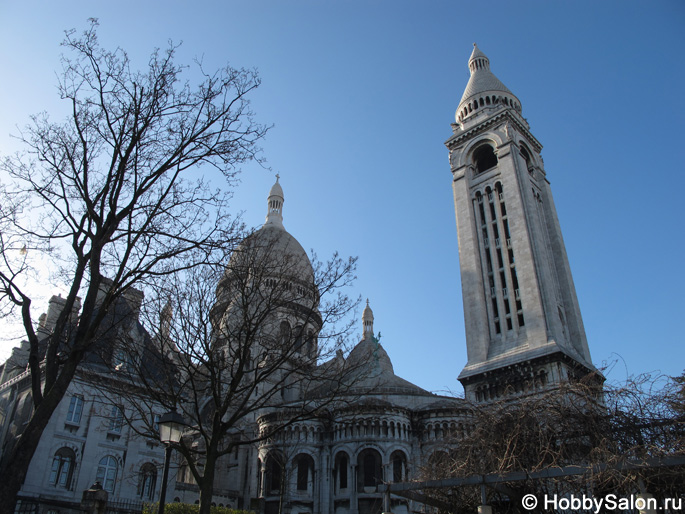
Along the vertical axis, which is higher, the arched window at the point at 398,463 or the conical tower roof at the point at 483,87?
the conical tower roof at the point at 483,87

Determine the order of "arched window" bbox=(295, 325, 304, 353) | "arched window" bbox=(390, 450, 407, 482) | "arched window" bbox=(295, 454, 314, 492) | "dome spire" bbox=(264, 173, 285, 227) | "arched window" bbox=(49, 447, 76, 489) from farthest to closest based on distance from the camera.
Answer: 1. "dome spire" bbox=(264, 173, 285, 227)
2. "arched window" bbox=(295, 454, 314, 492)
3. "arched window" bbox=(390, 450, 407, 482)
4. "arched window" bbox=(49, 447, 76, 489)
5. "arched window" bbox=(295, 325, 304, 353)

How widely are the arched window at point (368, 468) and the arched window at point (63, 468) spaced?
18856 mm

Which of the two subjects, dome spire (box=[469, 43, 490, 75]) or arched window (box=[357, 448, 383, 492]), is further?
dome spire (box=[469, 43, 490, 75])

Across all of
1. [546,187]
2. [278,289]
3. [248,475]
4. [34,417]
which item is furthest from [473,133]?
[34,417]

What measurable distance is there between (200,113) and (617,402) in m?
12.1

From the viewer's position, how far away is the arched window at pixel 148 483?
115ft

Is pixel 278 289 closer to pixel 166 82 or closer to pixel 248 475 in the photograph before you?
pixel 166 82

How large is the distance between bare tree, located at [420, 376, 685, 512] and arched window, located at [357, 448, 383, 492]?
26580 mm

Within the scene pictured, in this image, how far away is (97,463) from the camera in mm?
33812

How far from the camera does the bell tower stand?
138ft

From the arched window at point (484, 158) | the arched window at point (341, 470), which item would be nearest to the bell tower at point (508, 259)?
the arched window at point (484, 158)

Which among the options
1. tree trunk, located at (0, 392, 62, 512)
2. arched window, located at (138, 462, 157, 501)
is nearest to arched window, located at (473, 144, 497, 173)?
arched window, located at (138, 462, 157, 501)

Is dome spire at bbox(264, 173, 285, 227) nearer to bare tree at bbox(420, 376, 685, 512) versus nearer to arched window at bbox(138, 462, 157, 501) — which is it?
arched window at bbox(138, 462, 157, 501)

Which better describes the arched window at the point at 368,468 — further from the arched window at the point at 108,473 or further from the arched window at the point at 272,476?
the arched window at the point at 108,473
